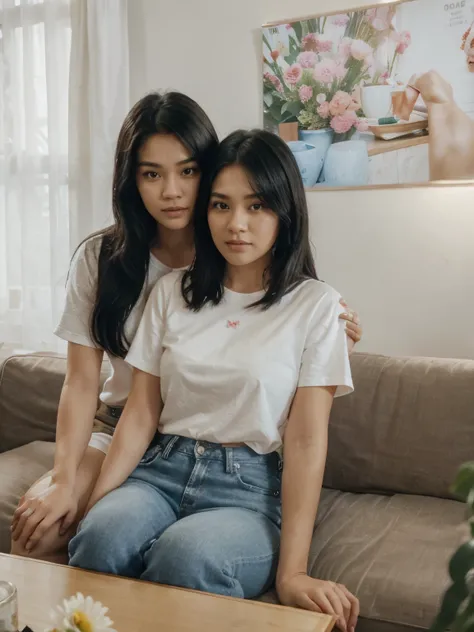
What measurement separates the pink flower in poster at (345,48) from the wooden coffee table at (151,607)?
1863 mm

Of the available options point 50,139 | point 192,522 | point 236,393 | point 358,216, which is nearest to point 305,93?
point 358,216

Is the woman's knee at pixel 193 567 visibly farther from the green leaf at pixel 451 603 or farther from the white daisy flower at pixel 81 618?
the green leaf at pixel 451 603

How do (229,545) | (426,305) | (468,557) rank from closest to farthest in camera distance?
(468,557) < (229,545) < (426,305)

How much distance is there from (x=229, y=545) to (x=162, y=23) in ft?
7.10

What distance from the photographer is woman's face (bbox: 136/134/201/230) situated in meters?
1.60

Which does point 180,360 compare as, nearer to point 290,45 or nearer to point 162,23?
point 290,45

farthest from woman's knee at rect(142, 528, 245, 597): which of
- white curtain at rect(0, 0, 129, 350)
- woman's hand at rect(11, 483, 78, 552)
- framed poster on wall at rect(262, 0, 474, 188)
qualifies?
white curtain at rect(0, 0, 129, 350)

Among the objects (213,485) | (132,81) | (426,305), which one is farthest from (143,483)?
(132,81)

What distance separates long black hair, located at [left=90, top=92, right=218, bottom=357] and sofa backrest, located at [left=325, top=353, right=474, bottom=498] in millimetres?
632

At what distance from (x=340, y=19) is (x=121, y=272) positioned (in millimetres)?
1293

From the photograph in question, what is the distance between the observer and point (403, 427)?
1874 millimetres

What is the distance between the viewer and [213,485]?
1455 millimetres

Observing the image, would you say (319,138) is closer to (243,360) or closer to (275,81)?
(275,81)

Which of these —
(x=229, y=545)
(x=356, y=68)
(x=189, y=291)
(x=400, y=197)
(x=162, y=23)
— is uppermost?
(x=162, y=23)
